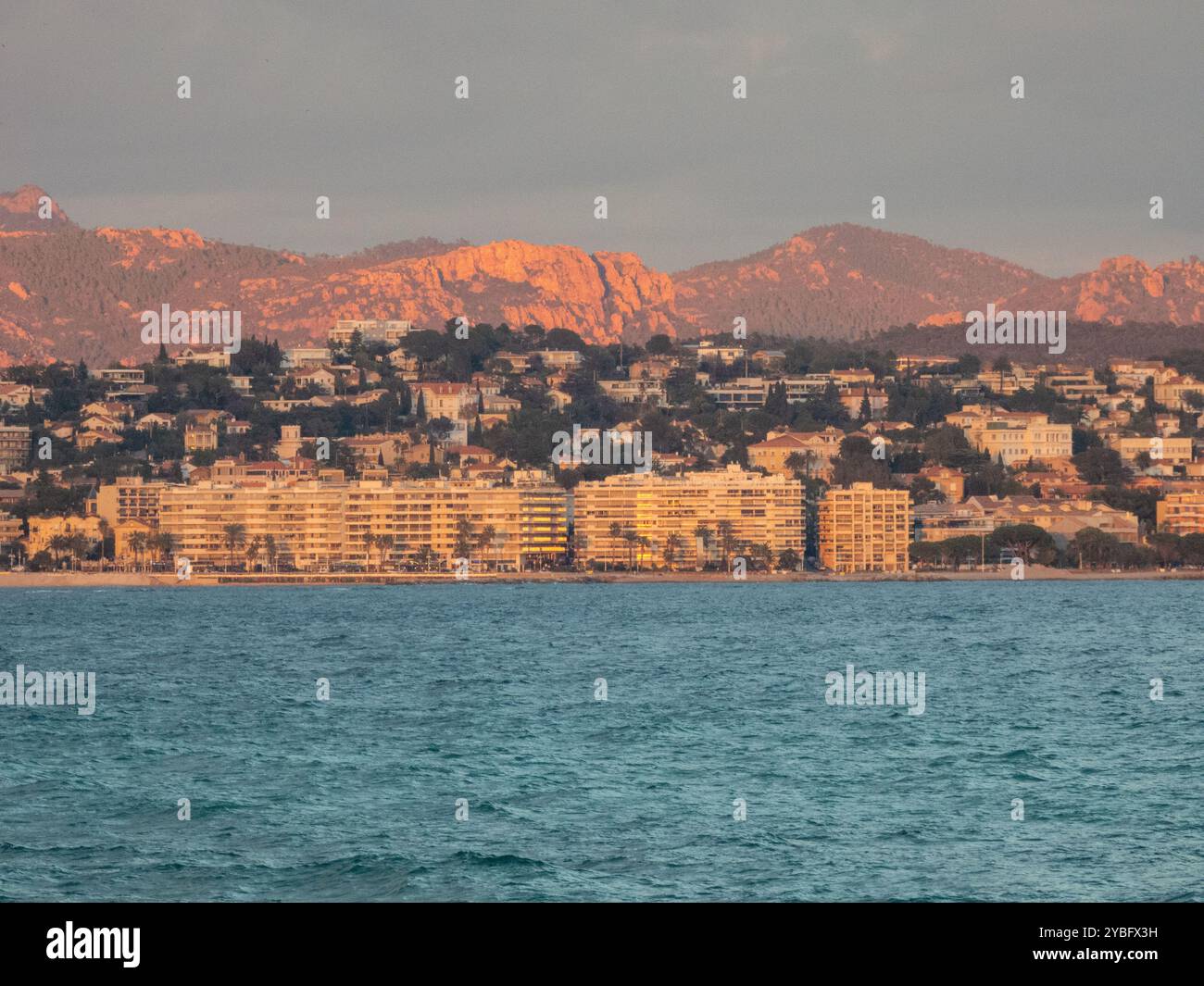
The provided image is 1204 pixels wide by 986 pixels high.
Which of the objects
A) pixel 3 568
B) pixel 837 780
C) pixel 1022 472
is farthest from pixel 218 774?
pixel 1022 472

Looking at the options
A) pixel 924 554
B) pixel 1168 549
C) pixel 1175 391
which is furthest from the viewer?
pixel 1175 391

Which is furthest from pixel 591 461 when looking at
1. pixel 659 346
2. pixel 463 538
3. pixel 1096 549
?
pixel 659 346

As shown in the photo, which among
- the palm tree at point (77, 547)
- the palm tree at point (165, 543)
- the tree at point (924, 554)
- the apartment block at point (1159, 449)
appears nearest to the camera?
the tree at point (924, 554)

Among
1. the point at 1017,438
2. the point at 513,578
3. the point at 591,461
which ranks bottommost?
the point at 513,578

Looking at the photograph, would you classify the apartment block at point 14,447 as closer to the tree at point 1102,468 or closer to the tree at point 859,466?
the tree at point 859,466

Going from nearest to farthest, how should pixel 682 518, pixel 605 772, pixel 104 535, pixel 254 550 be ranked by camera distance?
pixel 605 772, pixel 254 550, pixel 682 518, pixel 104 535

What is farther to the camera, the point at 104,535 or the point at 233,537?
the point at 104,535

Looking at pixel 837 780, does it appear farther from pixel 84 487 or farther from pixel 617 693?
pixel 84 487

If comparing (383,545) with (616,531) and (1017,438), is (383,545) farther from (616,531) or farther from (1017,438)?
(1017,438)

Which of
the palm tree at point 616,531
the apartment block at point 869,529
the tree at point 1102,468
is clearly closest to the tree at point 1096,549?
the apartment block at point 869,529
